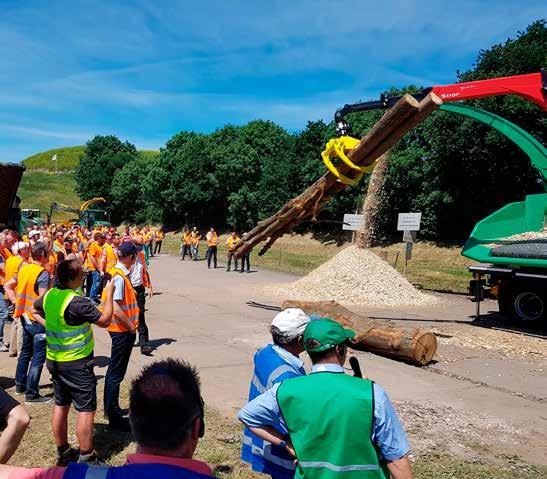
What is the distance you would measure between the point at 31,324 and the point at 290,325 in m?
4.71

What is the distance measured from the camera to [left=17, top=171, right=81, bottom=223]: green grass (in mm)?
69125

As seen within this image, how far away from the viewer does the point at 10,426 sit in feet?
10.8

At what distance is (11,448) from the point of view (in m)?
3.26

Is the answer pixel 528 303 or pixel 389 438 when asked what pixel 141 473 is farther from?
pixel 528 303

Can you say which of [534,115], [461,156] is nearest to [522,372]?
[534,115]

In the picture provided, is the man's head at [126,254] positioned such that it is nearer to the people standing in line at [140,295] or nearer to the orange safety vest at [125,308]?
the orange safety vest at [125,308]

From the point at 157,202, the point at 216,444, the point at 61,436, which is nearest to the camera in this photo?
the point at 61,436

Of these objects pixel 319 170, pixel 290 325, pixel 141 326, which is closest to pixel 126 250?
pixel 141 326

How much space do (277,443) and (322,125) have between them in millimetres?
41377

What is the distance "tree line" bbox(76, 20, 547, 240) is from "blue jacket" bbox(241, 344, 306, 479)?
25.5m

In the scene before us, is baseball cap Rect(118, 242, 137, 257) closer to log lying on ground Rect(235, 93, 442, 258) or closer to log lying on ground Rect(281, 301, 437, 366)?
log lying on ground Rect(281, 301, 437, 366)

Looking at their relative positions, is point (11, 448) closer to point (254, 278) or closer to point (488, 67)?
point (254, 278)

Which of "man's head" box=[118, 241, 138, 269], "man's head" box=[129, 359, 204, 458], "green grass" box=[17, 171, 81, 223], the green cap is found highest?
"green grass" box=[17, 171, 81, 223]

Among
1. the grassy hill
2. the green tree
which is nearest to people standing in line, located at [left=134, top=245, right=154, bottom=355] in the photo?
the green tree
